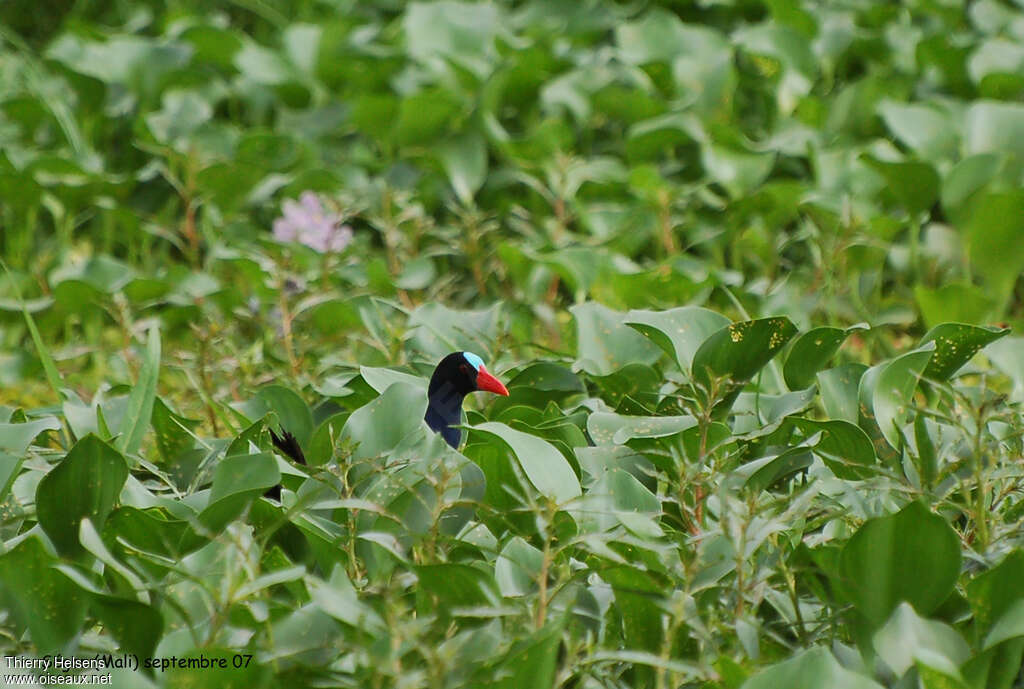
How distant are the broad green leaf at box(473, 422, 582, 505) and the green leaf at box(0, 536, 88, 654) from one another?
1.97 ft

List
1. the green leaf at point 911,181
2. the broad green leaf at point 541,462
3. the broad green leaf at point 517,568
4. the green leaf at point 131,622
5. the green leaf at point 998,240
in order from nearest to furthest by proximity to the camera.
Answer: the green leaf at point 131,622 < the broad green leaf at point 517,568 < the broad green leaf at point 541,462 < the green leaf at point 998,240 < the green leaf at point 911,181

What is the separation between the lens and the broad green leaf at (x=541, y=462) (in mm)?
1989

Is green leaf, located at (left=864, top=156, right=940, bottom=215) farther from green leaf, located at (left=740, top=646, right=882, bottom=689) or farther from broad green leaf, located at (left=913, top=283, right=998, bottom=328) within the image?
green leaf, located at (left=740, top=646, right=882, bottom=689)

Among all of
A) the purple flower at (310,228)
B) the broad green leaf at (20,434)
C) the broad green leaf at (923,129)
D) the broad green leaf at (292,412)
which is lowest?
the purple flower at (310,228)

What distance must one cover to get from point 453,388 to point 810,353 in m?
0.65

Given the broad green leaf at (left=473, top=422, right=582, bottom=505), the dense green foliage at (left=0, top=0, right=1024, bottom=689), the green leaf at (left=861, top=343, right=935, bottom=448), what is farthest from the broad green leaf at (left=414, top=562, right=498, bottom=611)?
the green leaf at (left=861, top=343, right=935, bottom=448)

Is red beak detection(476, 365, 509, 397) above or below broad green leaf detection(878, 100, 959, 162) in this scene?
above

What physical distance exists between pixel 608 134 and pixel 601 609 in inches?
141

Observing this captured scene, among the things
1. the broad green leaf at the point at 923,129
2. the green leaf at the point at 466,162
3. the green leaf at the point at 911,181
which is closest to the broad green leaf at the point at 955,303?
the green leaf at the point at 911,181

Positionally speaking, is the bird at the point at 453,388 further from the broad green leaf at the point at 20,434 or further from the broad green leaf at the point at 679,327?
the broad green leaf at the point at 20,434

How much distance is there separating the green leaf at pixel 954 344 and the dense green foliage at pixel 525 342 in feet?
0.04

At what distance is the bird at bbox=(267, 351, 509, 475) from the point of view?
2404 mm

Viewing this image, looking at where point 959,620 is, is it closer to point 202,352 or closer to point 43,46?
point 202,352

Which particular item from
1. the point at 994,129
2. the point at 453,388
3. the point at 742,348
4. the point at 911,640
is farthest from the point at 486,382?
the point at 994,129
